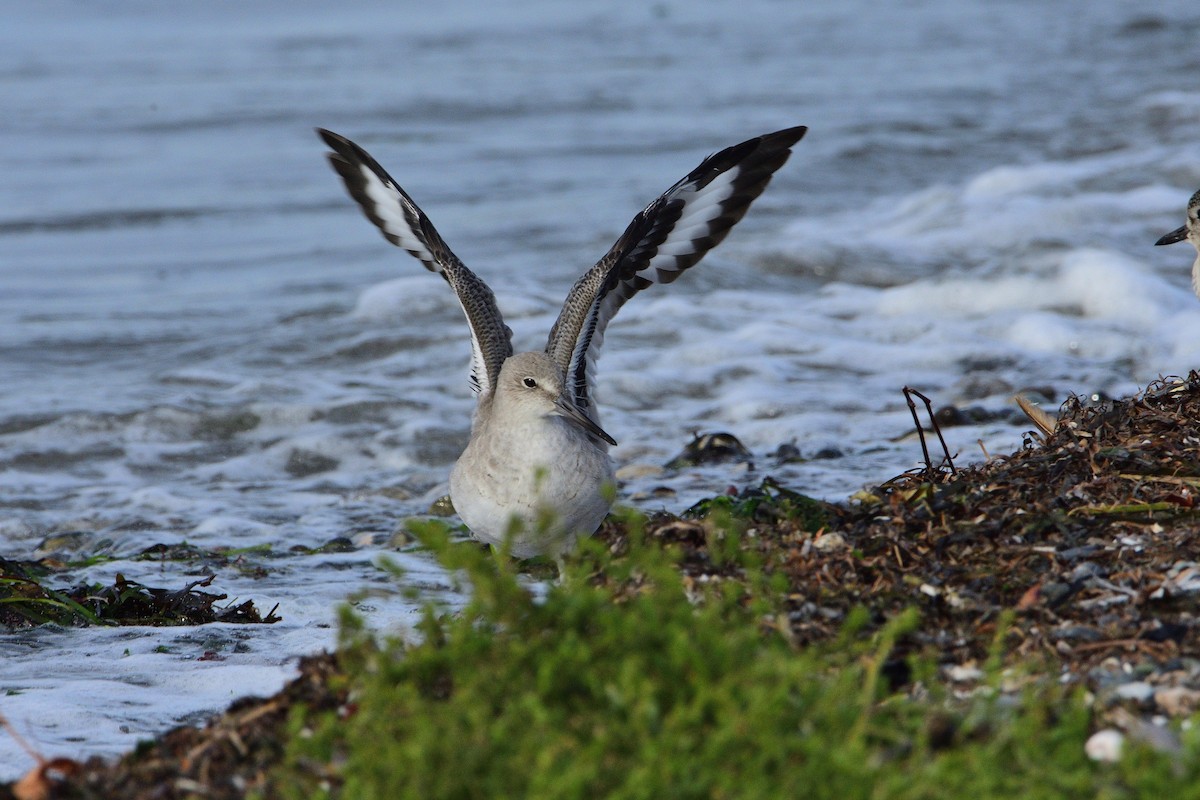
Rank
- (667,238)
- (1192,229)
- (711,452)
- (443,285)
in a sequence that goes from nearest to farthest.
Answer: (667,238)
(1192,229)
(711,452)
(443,285)

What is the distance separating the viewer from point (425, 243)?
592 centimetres

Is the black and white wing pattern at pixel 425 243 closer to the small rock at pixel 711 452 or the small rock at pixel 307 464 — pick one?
the small rock at pixel 711 452

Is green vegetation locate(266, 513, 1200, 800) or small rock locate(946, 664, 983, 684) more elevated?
green vegetation locate(266, 513, 1200, 800)

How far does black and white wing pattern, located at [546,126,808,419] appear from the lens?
550cm

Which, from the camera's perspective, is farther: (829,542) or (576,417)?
(576,417)

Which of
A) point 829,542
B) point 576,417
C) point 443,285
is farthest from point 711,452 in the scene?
point 443,285

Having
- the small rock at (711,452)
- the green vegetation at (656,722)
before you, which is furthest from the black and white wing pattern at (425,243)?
the green vegetation at (656,722)

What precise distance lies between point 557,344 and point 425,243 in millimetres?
826

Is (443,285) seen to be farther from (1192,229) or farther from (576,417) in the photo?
(576,417)

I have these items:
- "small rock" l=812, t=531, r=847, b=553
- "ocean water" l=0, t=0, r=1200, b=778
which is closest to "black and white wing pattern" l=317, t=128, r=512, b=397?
"ocean water" l=0, t=0, r=1200, b=778

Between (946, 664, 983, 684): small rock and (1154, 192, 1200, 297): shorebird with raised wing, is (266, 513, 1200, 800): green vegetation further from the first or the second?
(1154, 192, 1200, 297): shorebird with raised wing

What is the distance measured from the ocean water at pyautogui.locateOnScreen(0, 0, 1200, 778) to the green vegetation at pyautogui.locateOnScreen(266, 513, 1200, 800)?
4.62ft

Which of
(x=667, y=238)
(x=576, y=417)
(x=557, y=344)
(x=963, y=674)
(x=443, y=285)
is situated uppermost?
(x=667, y=238)

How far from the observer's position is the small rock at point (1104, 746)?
2.73 meters
